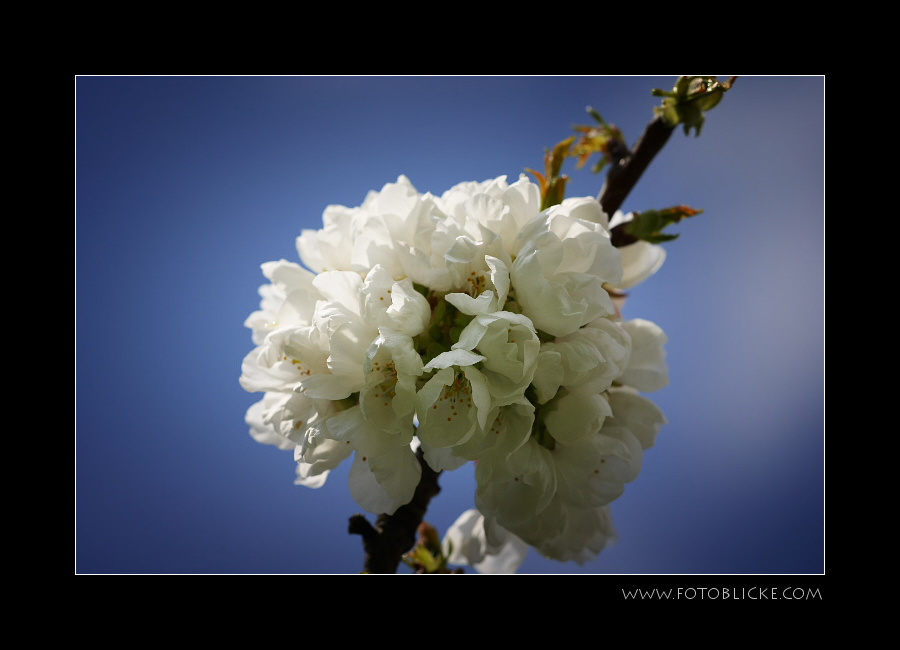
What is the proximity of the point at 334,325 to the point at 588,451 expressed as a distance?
339mm

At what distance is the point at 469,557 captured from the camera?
3.26 feet

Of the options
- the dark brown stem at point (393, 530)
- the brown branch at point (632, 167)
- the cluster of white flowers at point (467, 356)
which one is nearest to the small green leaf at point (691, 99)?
the brown branch at point (632, 167)

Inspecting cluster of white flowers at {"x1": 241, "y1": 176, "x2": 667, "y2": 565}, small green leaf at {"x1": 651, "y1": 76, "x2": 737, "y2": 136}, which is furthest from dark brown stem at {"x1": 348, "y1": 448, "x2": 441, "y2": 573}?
small green leaf at {"x1": 651, "y1": 76, "x2": 737, "y2": 136}

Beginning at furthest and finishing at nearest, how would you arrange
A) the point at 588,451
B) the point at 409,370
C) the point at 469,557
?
1. the point at 469,557
2. the point at 588,451
3. the point at 409,370

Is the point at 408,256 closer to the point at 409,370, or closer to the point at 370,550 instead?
the point at 409,370

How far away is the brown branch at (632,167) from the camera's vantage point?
2.74 feet

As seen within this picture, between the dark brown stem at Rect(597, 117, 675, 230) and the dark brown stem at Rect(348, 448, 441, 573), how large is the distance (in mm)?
514

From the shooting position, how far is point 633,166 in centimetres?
87

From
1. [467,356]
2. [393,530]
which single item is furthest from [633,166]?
[393,530]

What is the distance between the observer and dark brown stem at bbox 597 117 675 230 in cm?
84

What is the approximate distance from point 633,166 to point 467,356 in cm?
56

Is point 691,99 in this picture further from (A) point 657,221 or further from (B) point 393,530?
(B) point 393,530
